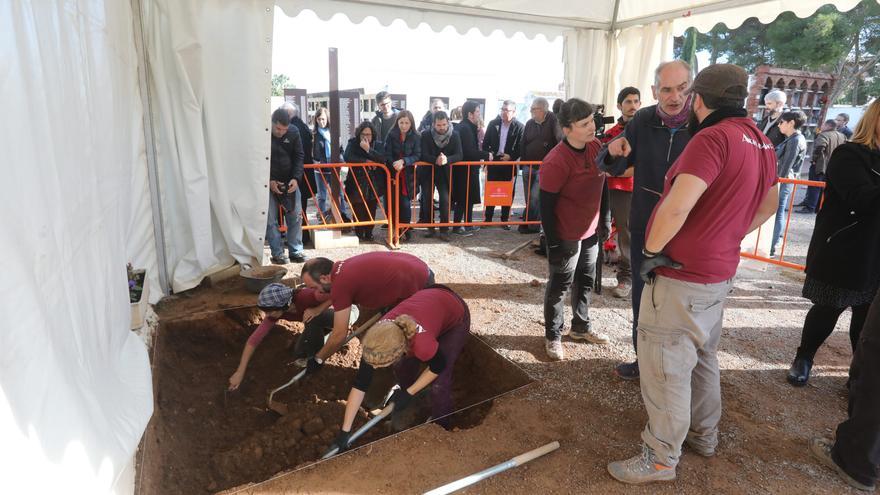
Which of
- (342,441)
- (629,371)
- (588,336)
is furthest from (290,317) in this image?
(629,371)

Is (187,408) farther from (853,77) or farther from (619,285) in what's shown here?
(853,77)

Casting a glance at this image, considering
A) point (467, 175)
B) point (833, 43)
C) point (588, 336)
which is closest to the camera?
point (588, 336)

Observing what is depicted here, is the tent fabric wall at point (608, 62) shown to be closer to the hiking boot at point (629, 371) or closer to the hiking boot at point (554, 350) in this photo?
the hiking boot at point (554, 350)

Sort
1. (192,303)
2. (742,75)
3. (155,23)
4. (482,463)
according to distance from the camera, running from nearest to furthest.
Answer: (742,75) → (482,463) → (155,23) → (192,303)

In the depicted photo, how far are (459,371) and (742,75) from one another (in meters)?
2.79

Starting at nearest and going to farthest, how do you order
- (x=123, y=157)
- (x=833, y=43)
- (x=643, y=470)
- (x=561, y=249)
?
(x=643, y=470) → (x=123, y=157) → (x=561, y=249) → (x=833, y=43)

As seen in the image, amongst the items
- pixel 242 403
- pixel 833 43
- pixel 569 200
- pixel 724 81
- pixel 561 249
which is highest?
pixel 833 43

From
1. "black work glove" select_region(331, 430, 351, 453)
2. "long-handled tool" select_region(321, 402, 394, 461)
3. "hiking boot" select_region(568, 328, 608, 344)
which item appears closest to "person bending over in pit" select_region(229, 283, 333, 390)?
"long-handled tool" select_region(321, 402, 394, 461)

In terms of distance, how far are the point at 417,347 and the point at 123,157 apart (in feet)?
8.14

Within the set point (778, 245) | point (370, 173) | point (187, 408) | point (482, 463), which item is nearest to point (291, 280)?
point (187, 408)

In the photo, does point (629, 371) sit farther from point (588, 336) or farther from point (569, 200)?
point (569, 200)

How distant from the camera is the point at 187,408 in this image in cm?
340

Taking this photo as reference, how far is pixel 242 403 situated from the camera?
3721mm

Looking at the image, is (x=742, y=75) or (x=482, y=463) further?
(x=482, y=463)
